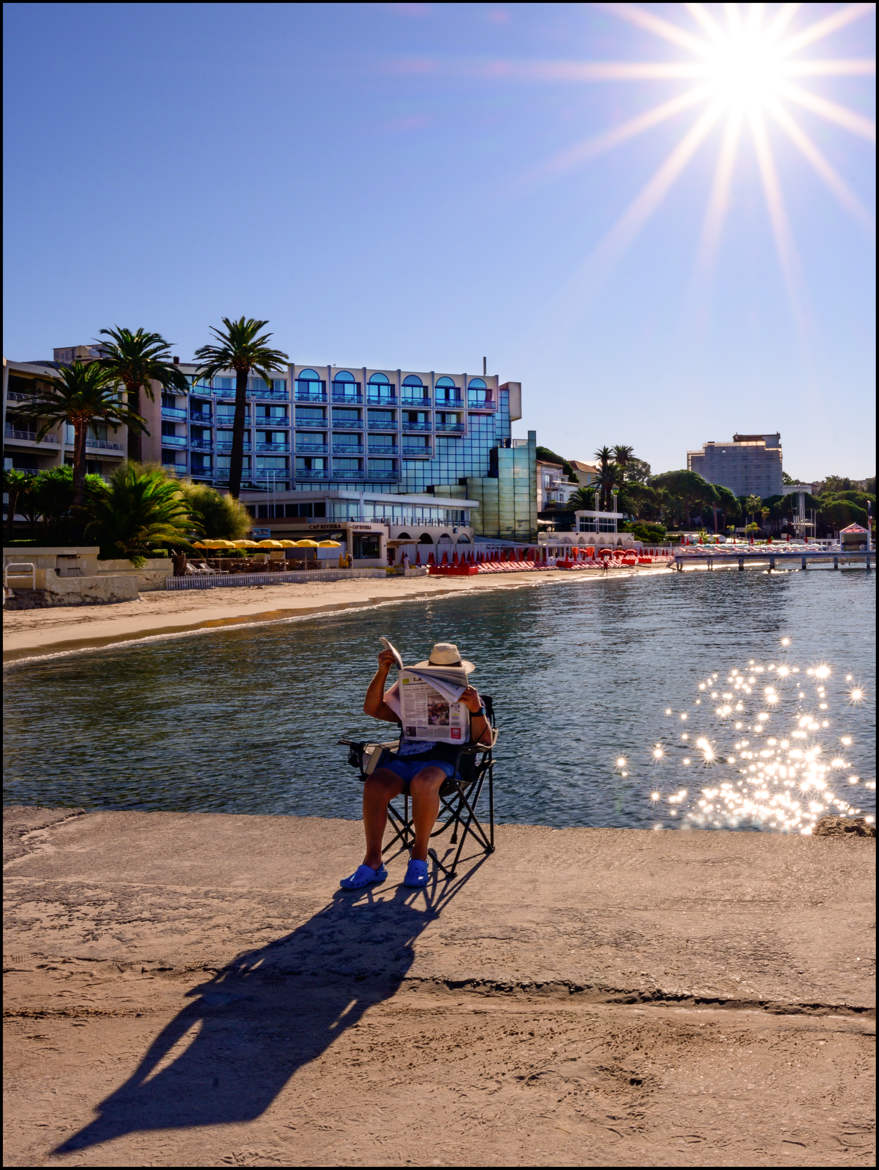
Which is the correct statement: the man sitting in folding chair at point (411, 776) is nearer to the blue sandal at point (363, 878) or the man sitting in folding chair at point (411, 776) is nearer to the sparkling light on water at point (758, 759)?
the blue sandal at point (363, 878)

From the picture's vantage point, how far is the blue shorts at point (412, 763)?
6652 millimetres

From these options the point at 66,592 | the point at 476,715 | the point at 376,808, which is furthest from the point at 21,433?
the point at 376,808

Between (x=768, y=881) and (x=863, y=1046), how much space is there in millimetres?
2172

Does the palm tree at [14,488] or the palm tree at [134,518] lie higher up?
the palm tree at [14,488]

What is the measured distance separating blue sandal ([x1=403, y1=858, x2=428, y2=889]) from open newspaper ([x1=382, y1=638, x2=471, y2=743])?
85 cm

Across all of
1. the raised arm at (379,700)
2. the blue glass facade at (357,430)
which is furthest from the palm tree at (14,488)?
the raised arm at (379,700)

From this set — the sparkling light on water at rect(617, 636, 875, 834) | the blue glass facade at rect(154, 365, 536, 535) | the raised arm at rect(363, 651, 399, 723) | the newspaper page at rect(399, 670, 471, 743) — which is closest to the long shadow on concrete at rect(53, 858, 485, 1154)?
the newspaper page at rect(399, 670, 471, 743)

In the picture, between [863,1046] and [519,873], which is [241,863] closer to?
[519,873]

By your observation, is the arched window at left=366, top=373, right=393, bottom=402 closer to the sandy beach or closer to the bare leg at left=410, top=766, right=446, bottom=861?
the sandy beach

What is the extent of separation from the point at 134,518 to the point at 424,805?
42938mm

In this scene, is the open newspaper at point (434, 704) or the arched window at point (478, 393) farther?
the arched window at point (478, 393)

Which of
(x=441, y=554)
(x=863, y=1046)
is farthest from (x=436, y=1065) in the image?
(x=441, y=554)

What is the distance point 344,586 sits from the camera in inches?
2192

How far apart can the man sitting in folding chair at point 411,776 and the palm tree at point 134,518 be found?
4093 cm
